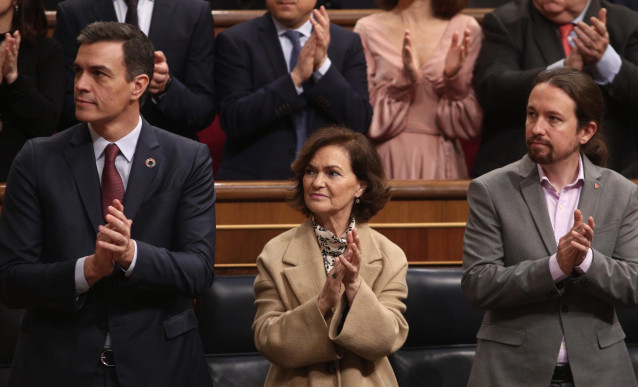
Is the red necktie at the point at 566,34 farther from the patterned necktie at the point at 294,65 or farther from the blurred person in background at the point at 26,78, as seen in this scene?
the blurred person in background at the point at 26,78

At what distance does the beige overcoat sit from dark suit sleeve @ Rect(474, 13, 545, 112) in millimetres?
917

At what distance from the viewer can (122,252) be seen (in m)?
1.71

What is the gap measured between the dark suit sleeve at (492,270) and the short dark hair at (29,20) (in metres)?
1.43

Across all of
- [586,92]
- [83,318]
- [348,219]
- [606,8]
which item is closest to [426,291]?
[348,219]

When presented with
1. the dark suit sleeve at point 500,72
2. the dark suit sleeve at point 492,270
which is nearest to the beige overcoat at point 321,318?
the dark suit sleeve at point 492,270

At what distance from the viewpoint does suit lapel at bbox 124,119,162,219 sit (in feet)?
6.04

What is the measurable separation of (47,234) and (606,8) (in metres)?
1.93

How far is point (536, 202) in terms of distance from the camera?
197 cm

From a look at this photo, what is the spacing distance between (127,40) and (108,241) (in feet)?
1.51

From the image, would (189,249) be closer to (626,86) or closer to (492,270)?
(492,270)

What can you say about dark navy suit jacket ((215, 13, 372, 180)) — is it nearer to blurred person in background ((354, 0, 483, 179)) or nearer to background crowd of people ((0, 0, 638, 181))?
background crowd of people ((0, 0, 638, 181))

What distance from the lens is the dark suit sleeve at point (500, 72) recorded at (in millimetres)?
2811

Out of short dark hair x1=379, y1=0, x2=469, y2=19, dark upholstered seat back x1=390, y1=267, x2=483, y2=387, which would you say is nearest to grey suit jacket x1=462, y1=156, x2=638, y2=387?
dark upholstered seat back x1=390, y1=267, x2=483, y2=387

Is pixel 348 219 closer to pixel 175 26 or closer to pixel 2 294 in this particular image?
pixel 2 294
